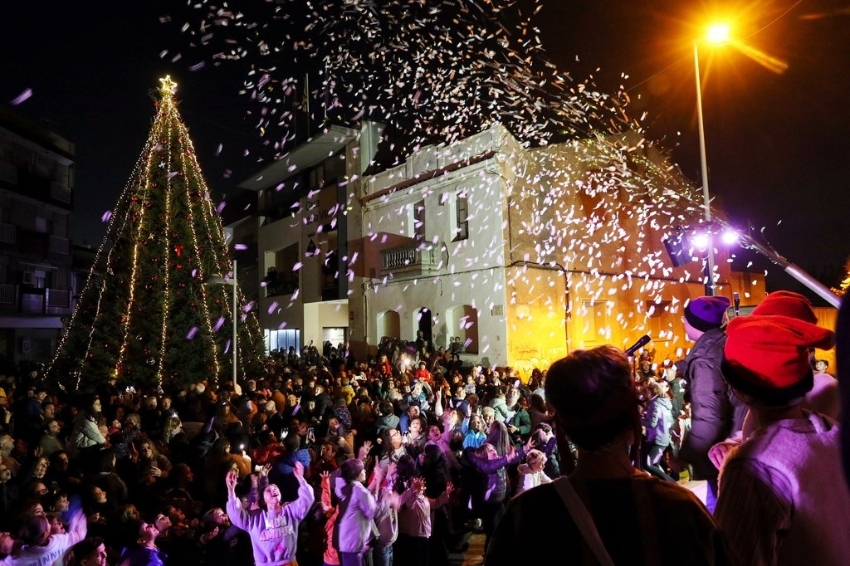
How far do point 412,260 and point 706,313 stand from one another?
17450mm

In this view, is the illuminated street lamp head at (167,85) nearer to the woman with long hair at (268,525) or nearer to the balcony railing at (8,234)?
the woman with long hair at (268,525)

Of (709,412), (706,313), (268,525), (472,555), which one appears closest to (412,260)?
(472,555)

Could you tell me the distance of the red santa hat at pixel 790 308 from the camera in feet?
9.26

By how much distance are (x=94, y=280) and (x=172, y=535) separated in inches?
484

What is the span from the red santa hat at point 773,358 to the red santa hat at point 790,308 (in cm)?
60

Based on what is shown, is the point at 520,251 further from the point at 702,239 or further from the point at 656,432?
the point at 656,432

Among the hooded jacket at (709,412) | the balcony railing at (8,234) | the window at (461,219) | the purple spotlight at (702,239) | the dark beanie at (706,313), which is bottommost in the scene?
the hooded jacket at (709,412)

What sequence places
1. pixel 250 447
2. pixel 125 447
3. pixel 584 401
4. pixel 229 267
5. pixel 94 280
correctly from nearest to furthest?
pixel 584 401, pixel 125 447, pixel 250 447, pixel 94 280, pixel 229 267

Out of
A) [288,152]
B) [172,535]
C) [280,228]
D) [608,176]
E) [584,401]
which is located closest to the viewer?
[584,401]

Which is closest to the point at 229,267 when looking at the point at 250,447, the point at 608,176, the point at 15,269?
the point at 250,447

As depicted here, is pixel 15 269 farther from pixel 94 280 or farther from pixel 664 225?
pixel 664 225

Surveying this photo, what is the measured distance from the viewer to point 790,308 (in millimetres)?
2828

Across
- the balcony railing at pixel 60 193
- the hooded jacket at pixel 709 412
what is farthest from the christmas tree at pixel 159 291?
the balcony railing at pixel 60 193

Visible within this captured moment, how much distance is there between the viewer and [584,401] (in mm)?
1715
